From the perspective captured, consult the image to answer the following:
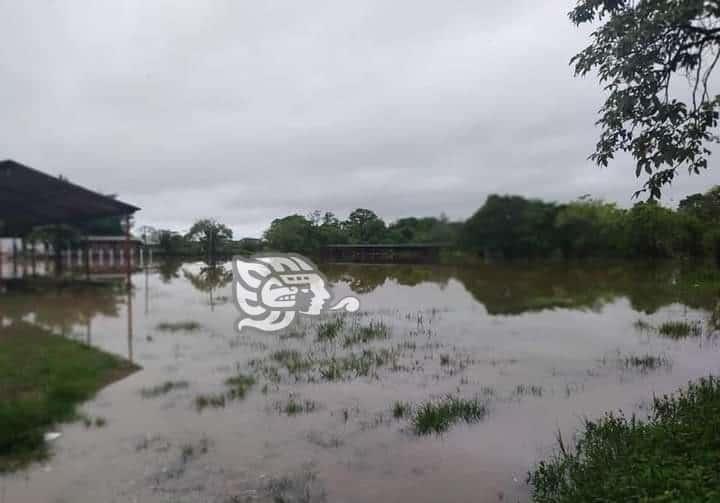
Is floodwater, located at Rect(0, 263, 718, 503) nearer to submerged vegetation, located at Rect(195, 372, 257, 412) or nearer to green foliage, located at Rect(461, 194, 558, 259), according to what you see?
submerged vegetation, located at Rect(195, 372, 257, 412)

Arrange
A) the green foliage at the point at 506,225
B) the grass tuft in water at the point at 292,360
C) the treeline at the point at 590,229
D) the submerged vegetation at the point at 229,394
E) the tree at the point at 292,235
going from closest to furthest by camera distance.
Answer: the green foliage at the point at 506,225 < the treeline at the point at 590,229 < the submerged vegetation at the point at 229,394 < the tree at the point at 292,235 < the grass tuft in water at the point at 292,360

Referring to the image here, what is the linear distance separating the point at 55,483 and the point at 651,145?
563 centimetres

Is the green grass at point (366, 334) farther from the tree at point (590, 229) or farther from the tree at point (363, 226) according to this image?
the tree at point (590, 229)

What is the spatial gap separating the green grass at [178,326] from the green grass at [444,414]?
4795mm

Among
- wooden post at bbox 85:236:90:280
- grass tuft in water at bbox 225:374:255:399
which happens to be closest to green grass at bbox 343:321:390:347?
grass tuft in water at bbox 225:374:255:399

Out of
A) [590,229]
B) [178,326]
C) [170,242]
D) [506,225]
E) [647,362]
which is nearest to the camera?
[506,225]

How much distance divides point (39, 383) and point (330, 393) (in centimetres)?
322

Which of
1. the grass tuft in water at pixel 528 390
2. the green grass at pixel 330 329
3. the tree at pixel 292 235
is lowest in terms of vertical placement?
the grass tuft in water at pixel 528 390

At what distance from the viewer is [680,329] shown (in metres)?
9.70

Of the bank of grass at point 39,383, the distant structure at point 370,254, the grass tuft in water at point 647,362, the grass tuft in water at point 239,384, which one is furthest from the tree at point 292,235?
the grass tuft in water at point 647,362

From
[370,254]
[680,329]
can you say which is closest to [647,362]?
[680,329]

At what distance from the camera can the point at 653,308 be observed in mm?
12828

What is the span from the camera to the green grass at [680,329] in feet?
30.7

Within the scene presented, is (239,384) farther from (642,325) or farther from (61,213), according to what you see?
(642,325)
